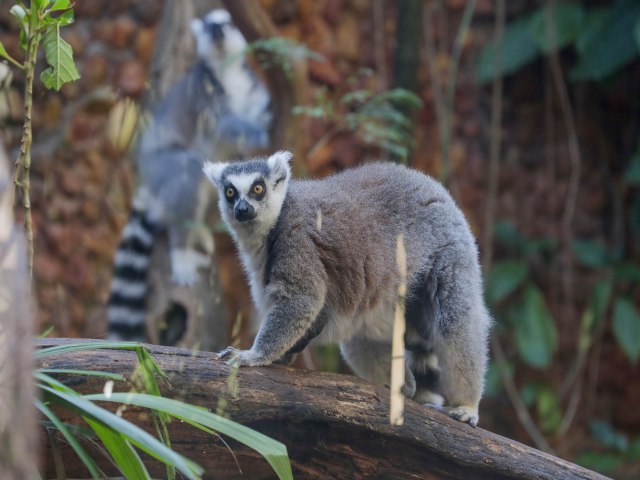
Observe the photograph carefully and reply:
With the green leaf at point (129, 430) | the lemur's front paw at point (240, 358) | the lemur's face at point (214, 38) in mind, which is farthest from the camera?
the lemur's face at point (214, 38)

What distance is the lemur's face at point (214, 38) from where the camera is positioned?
5.86 metres

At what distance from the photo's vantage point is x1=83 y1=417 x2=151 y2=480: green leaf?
2018 mm

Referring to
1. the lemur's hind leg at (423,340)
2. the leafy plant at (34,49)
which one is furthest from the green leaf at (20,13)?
the lemur's hind leg at (423,340)

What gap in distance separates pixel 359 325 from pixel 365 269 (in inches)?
8.9

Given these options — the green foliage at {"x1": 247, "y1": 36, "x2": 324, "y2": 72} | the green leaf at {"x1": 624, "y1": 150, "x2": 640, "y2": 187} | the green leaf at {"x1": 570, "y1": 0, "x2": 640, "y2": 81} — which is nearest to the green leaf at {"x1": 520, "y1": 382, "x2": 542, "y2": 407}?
the green leaf at {"x1": 624, "y1": 150, "x2": 640, "y2": 187}

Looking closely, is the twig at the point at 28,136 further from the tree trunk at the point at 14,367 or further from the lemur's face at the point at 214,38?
the lemur's face at the point at 214,38

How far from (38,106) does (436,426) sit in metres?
4.50

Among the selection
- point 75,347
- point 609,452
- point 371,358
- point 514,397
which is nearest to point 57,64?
point 75,347

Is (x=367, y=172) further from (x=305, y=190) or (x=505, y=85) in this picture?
(x=505, y=85)

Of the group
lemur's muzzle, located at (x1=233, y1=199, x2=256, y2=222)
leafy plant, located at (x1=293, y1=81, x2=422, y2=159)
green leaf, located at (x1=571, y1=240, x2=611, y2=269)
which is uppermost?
leafy plant, located at (x1=293, y1=81, x2=422, y2=159)

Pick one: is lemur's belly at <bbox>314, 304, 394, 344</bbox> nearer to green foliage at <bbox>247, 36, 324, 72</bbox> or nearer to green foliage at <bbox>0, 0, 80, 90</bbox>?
green foliage at <bbox>0, 0, 80, 90</bbox>

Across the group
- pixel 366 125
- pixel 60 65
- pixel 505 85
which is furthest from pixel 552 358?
pixel 60 65

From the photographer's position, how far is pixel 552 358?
7070 millimetres

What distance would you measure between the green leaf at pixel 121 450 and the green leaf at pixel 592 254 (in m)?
5.45
